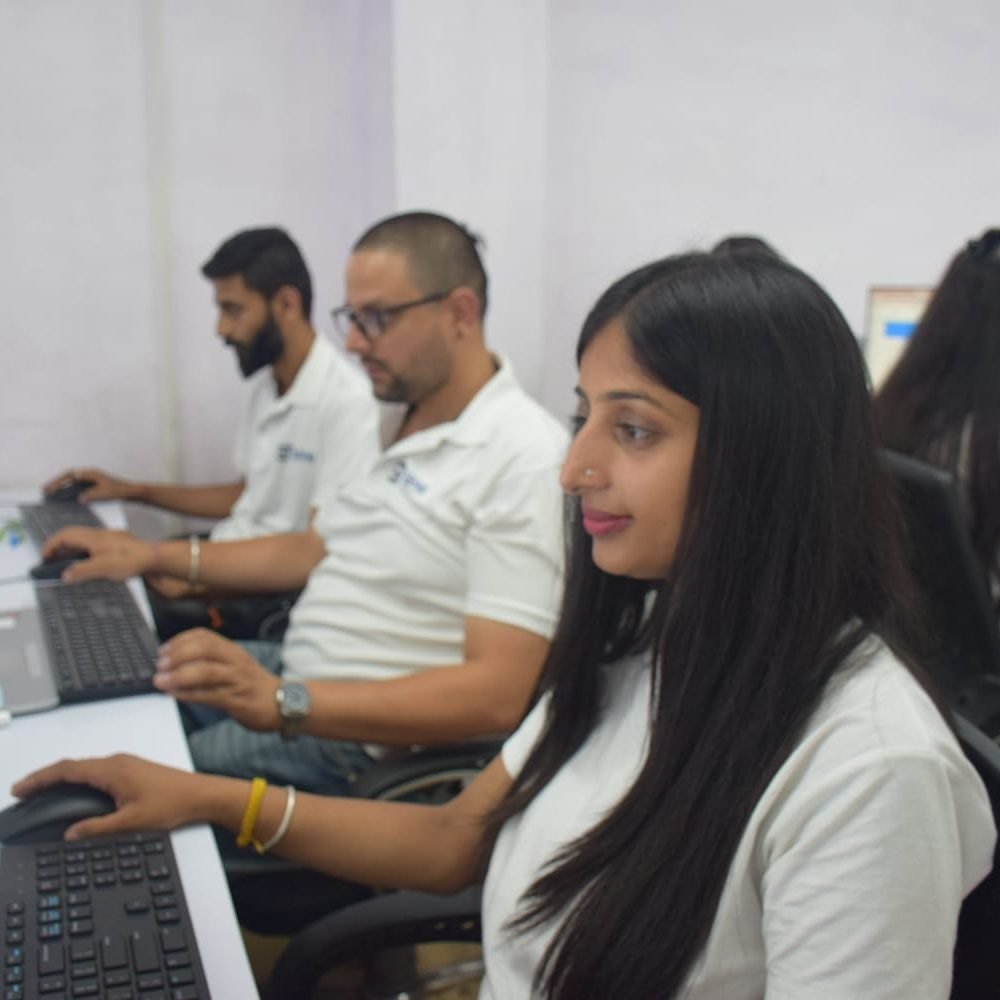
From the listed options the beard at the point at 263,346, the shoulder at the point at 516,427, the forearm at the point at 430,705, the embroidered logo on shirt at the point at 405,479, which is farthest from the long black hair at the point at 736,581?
the beard at the point at 263,346

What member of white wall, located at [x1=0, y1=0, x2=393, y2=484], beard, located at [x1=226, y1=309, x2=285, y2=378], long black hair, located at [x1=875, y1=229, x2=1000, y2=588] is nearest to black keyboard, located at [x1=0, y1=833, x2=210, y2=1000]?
long black hair, located at [x1=875, y1=229, x2=1000, y2=588]

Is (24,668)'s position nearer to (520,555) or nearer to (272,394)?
(520,555)

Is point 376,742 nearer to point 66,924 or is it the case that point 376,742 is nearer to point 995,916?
point 66,924

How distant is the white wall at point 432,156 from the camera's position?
2.36m

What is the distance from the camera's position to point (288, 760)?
1479 millimetres

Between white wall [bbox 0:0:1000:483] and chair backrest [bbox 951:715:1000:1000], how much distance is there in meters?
1.88

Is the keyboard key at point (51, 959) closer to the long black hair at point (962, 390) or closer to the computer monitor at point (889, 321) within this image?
the long black hair at point (962, 390)

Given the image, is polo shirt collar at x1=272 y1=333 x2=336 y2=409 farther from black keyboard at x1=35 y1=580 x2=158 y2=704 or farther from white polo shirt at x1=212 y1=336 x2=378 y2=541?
black keyboard at x1=35 y1=580 x2=158 y2=704

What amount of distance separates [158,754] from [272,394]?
4.48 ft

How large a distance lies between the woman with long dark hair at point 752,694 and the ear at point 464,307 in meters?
0.80

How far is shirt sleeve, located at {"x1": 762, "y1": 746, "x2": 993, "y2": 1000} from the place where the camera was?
1.96ft

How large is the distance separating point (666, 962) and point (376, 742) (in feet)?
2.37

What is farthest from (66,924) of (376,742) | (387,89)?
(387,89)

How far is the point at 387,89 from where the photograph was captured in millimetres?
2322
